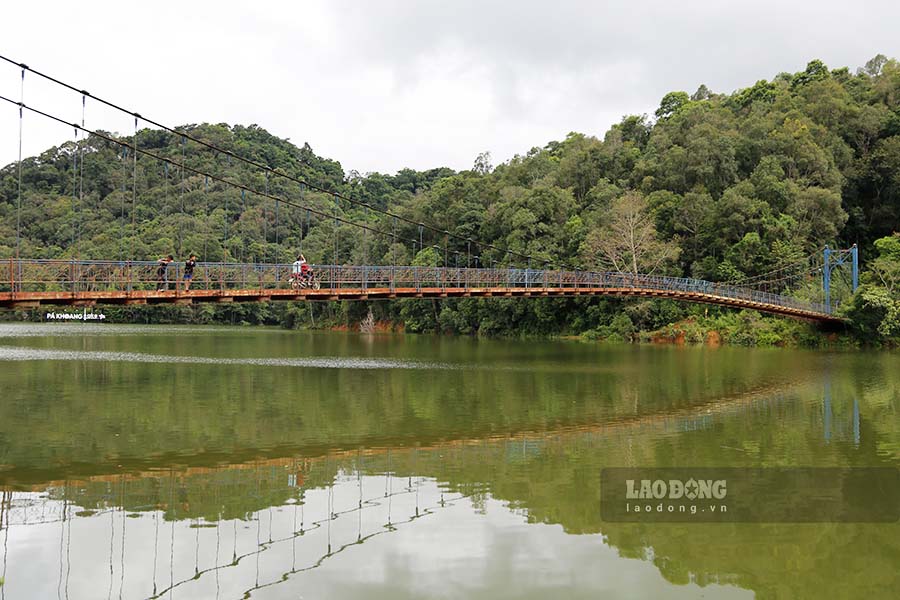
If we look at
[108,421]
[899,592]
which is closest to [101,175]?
[108,421]

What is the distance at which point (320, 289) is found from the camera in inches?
939

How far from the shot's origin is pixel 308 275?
24672 millimetres

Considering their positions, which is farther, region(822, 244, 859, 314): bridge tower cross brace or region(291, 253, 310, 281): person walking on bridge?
region(822, 244, 859, 314): bridge tower cross brace

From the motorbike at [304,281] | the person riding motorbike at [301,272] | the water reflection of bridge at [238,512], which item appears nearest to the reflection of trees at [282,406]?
the water reflection of bridge at [238,512]

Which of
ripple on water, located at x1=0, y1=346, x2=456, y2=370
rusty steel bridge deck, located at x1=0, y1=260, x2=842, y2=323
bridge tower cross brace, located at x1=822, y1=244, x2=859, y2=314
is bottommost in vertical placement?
ripple on water, located at x1=0, y1=346, x2=456, y2=370

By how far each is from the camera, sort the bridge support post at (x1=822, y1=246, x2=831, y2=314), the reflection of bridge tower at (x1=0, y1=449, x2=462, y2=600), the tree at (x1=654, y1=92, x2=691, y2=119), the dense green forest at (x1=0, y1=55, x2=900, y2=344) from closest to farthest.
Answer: the reflection of bridge tower at (x1=0, y1=449, x2=462, y2=600)
the bridge support post at (x1=822, y1=246, x2=831, y2=314)
the dense green forest at (x1=0, y1=55, x2=900, y2=344)
the tree at (x1=654, y1=92, x2=691, y2=119)

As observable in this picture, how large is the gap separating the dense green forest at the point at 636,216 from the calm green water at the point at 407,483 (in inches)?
613

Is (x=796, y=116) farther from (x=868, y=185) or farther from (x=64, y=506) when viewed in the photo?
(x=64, y=506)

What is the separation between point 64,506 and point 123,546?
208 centimetres

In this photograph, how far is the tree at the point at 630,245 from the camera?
4775 cm

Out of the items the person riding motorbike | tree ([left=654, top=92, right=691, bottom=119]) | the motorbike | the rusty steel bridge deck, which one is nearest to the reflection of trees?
the rusty steel bridge deck

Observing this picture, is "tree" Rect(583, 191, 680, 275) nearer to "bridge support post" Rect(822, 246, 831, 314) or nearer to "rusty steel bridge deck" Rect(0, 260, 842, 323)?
"rusty steel bridge deck" Rect(0, 260, 842, 323)

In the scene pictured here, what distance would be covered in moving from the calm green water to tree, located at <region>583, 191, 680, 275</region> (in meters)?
23.2

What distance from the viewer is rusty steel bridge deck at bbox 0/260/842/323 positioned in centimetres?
1781
